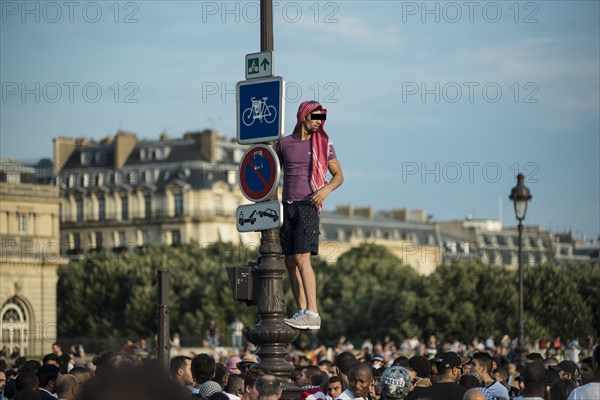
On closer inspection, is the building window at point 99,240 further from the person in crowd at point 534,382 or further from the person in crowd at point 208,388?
the person in crowd at point 534,382

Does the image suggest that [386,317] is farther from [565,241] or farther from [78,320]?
[565,241]

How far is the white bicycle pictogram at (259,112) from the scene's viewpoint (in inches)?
459

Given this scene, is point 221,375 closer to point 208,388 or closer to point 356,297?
point 208,388

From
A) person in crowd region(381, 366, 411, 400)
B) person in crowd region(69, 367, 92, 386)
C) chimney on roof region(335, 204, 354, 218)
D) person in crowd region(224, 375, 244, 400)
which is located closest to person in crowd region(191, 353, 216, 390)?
person in crowd region(224, 375, 244, 400)

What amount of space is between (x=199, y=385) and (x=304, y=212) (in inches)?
111

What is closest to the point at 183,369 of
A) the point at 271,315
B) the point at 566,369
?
the point at 271,315

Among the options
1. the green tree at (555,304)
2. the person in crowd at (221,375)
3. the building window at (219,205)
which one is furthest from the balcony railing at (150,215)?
the person in crowd at (221,375)

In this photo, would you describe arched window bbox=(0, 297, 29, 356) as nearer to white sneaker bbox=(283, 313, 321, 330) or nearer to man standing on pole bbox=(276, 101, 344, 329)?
man standing on pole bbox=(276, 101, 344, 329)

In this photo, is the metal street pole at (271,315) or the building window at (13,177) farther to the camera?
the building window at (13,177)

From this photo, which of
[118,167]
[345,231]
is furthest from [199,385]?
[345,231]

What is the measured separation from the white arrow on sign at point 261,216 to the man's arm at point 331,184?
18.7 inches

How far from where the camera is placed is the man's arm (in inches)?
466

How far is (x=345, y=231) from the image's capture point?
15012cm

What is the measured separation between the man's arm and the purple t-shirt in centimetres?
10
